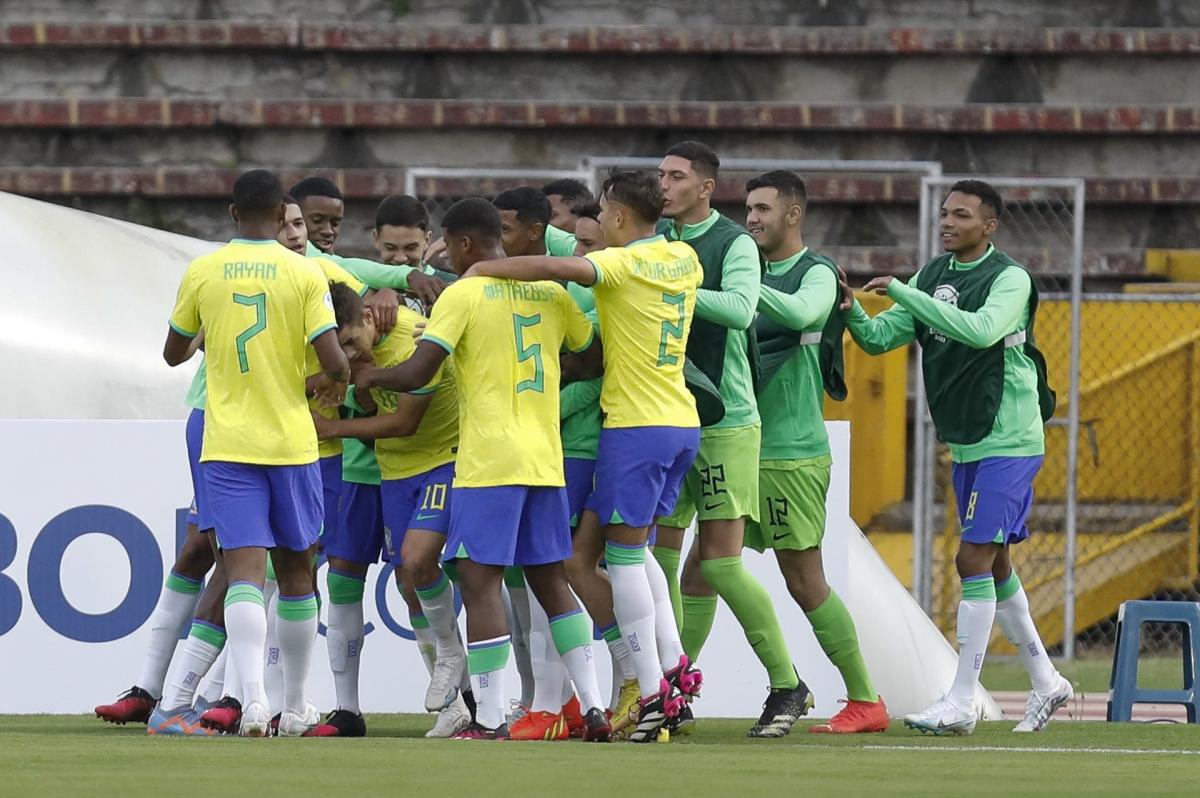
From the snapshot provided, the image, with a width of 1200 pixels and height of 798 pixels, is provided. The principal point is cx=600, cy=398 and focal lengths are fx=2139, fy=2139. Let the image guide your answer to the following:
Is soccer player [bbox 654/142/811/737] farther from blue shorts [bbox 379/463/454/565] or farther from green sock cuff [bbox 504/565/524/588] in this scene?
blue shorts [bbox 379/463/454/565]

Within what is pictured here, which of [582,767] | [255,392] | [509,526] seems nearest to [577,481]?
[509,526]

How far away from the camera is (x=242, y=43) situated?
14898 millimetres

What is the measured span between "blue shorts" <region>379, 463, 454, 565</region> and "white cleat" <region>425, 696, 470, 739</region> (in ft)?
1.85

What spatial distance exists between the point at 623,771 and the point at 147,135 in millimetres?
10209

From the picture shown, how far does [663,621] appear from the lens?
736cm

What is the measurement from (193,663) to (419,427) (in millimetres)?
1111

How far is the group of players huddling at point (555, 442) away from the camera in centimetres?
694

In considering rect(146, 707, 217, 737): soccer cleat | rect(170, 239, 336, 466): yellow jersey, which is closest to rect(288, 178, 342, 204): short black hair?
rect(170, 239, 336, 466): yellow jersey

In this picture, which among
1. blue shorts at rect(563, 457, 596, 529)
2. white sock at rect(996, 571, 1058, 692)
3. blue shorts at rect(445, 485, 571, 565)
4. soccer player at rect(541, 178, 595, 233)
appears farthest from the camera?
soccer player at rect(541, 178, 595, 233)

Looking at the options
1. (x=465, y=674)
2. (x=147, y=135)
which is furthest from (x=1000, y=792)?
(x=147, y=135)

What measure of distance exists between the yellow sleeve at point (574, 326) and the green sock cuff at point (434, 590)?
3.21ft

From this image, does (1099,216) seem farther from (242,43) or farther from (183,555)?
(183,555)

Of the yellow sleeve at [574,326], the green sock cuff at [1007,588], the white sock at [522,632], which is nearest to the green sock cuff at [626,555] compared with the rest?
the yellow sleeve at [574,326]

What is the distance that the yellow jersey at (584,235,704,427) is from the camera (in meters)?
6.98
